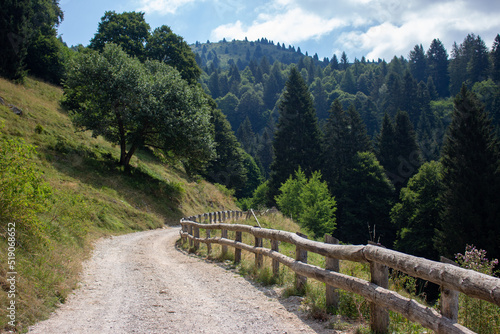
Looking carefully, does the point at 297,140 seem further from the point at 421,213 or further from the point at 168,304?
the point at 168,304

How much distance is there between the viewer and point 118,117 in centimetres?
2591

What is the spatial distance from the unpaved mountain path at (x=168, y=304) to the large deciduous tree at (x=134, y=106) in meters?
17.2

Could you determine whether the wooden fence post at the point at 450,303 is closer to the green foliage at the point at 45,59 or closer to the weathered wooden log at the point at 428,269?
the weathered wooden log at the point at 428,269

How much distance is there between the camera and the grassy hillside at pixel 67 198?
598 centimetres

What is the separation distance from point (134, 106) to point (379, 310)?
24.4 m

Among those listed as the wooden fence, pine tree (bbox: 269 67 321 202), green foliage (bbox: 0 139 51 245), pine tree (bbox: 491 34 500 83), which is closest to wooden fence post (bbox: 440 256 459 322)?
the wooden fence

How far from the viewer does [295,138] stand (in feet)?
190

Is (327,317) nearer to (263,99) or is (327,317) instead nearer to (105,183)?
(105,183)

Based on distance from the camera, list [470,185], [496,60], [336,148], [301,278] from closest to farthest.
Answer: [301,278] → [470,185] → [336,148] → [496,60]

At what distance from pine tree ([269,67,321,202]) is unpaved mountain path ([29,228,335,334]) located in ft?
151

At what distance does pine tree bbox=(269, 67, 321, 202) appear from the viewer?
2199 inches

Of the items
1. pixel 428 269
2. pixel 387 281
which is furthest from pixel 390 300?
pixel 428 269

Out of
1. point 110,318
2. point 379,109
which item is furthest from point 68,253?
point 379,109

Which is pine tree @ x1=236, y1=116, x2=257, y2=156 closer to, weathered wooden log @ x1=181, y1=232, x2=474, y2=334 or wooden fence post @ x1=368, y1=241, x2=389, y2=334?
weathered wooden log @ x1=181, y1=232, x2=474, y2=334
